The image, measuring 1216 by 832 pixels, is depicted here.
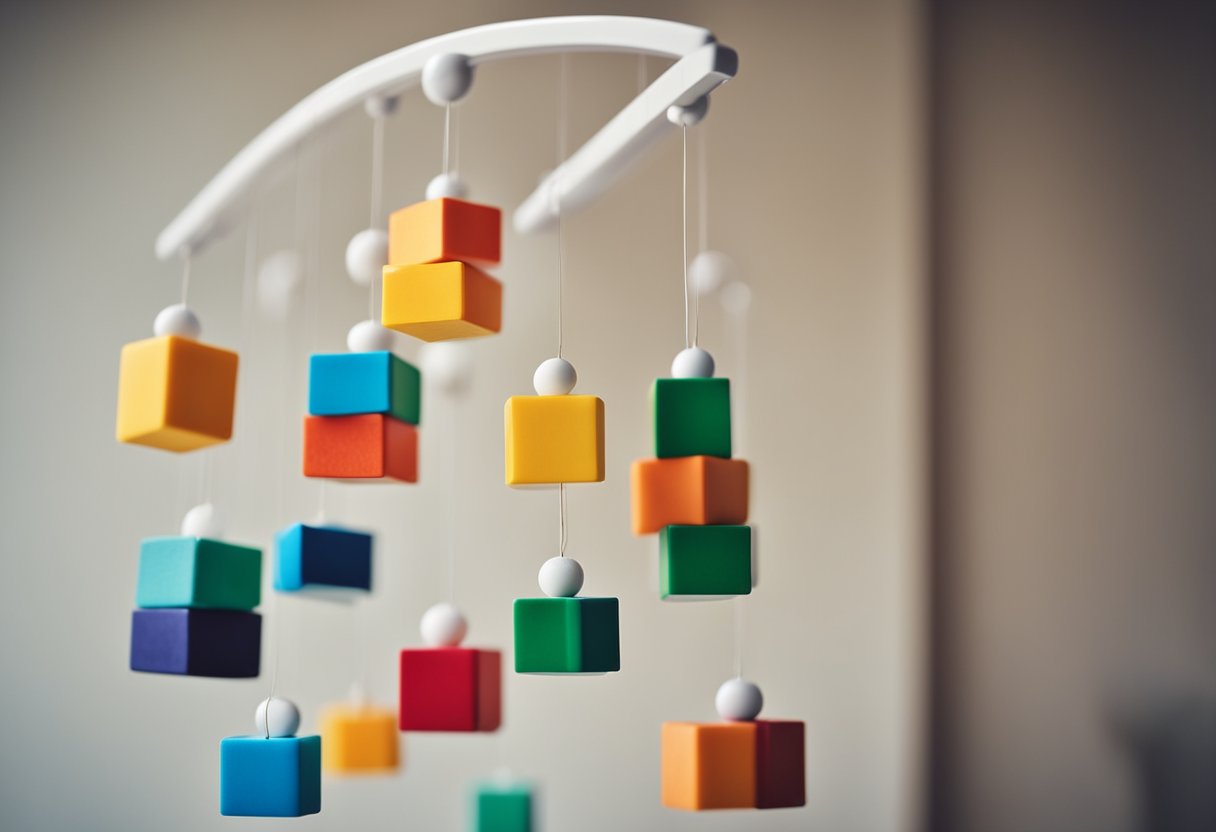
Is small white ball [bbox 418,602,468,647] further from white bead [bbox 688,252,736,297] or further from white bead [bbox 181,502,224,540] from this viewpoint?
white bead [bbox 688,252,736,297]

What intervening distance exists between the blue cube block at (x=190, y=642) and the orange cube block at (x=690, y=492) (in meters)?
0.48

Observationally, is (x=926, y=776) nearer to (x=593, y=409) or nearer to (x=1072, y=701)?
(x=1072, y=701)

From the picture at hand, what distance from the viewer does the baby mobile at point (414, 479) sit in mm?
1133

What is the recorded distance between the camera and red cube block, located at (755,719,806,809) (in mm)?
1152

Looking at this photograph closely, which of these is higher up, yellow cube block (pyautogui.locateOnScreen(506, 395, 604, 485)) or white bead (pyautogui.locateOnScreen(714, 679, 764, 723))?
yellow cube block (pyautogui.locateOnScreen(506, 395, 604, 485))

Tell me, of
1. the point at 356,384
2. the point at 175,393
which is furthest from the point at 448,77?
the point at 175,393

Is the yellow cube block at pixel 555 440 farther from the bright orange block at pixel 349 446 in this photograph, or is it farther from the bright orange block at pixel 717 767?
the bright orange block at pixel 717 767

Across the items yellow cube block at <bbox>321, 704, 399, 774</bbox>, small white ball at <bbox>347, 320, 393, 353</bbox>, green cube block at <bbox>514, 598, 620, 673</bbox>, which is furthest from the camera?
yellow cube block at <bbox>321, 704, 399, 774</bbox>

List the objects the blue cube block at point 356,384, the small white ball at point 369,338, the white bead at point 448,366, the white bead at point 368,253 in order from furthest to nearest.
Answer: the white bead at point 448,366, the white bead at point 368,253, the small white ball at point 369,338, the blue cube block at point 356,384

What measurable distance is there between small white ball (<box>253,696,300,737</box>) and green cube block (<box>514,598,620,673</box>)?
0.27 meters

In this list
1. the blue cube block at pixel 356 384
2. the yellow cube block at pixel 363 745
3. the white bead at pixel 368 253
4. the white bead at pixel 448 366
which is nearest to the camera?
the blue cube block at pixel 356 384

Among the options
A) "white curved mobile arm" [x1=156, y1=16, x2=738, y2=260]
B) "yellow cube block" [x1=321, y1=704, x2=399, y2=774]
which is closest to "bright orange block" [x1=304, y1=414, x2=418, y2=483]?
"white curved mobile arm" [x1=156, y1=16, x2=738, y2=260]

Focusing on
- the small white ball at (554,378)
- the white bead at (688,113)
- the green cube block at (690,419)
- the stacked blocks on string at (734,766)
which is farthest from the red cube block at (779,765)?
the white bead at (688,113)

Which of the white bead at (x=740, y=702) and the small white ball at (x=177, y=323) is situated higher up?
the small white ball at (x=177, y=323)
